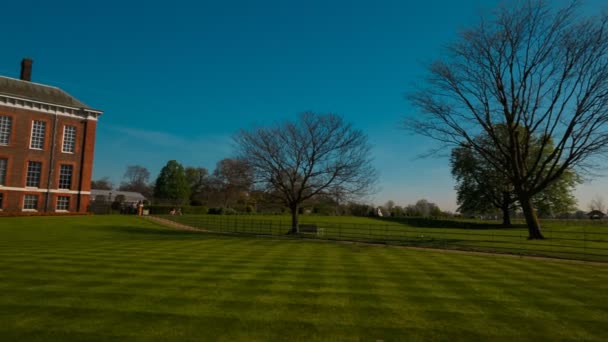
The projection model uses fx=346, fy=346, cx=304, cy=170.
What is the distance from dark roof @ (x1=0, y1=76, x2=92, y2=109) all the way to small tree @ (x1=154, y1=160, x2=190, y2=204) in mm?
51365

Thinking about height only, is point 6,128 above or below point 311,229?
above

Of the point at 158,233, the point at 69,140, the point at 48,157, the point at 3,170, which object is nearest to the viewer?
the point at 158,233

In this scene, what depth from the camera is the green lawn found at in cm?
588

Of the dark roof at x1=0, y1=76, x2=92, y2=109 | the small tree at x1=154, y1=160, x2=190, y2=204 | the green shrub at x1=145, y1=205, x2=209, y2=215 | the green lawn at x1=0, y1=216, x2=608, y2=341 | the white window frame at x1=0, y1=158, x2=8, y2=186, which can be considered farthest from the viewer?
the small tree at x1=154, y1=160, x2=190, y2=204

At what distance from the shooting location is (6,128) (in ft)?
126

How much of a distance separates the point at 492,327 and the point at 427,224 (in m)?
51.7

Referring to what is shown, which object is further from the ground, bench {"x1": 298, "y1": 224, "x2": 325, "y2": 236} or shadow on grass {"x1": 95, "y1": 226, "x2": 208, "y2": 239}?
bench {"x1": 298, "y1": 224, "x2": 325, "y2": 236}

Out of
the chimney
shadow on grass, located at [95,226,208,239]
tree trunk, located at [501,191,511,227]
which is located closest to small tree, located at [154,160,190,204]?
the chimney

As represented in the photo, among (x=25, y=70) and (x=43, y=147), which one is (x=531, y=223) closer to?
(x=43, y=147)

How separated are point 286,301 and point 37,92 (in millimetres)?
48321

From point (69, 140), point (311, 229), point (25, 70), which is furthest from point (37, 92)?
point (311, 229)

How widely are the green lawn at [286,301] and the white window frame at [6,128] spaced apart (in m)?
35.4

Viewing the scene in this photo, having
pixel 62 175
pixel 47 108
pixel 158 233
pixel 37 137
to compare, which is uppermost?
pixel 47 108

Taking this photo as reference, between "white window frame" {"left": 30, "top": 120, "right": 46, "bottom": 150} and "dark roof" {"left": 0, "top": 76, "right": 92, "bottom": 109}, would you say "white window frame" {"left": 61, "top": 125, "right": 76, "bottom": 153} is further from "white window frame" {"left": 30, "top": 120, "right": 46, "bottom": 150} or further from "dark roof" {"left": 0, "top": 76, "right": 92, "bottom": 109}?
"dark roof" {"left": 0, "top": 76, "right": 92, "bottom": 109}
